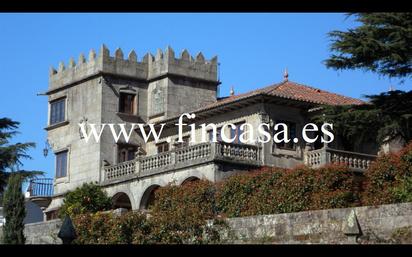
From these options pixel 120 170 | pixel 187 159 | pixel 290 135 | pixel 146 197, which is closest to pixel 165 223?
pixel 187 159

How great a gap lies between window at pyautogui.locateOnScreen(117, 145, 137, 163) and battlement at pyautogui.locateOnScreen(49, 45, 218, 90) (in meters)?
4.28

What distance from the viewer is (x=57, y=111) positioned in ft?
169

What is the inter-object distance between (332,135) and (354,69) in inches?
553

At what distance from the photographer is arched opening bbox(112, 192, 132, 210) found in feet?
151

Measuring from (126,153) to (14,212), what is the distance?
16546mm

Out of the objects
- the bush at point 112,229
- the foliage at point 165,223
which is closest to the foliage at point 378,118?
the foliage at point 165,223

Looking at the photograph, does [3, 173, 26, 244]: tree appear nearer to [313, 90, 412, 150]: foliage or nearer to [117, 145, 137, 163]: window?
[313, 90, 412, 150]: foliage
